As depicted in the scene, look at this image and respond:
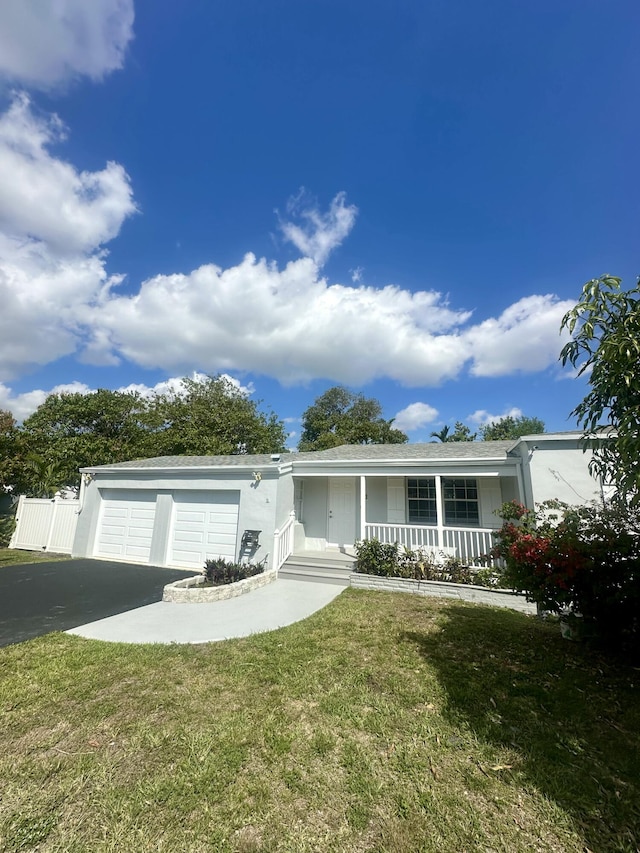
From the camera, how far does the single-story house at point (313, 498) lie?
9398 mm

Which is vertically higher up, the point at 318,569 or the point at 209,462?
the point at 209,462

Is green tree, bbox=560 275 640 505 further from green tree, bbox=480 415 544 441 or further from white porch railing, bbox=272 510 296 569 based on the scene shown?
green tree, bbox=480 415 544 441

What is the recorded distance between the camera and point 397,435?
35.0 meters

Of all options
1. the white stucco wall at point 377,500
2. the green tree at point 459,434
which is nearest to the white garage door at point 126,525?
the white stucco wall at point 377,500

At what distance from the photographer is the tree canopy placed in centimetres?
1752

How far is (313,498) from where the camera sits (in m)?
12.3

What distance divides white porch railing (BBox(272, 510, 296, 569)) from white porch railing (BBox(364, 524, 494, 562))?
228cm

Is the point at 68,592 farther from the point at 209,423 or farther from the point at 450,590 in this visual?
the point at 209,423

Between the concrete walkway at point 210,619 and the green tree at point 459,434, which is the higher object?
the green tree at point 459,434

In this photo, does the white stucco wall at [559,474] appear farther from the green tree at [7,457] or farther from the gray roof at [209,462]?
the green tree at [7,457]

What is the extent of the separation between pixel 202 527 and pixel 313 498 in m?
3.79

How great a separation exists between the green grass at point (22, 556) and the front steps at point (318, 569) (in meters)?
7.97

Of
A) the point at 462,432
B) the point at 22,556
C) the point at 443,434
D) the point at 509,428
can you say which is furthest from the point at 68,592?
the point at 509,428

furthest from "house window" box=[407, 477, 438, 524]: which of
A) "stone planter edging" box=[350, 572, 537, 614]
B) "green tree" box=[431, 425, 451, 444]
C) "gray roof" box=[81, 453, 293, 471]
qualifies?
"green tree" box=[431, 425, 451, 444]
